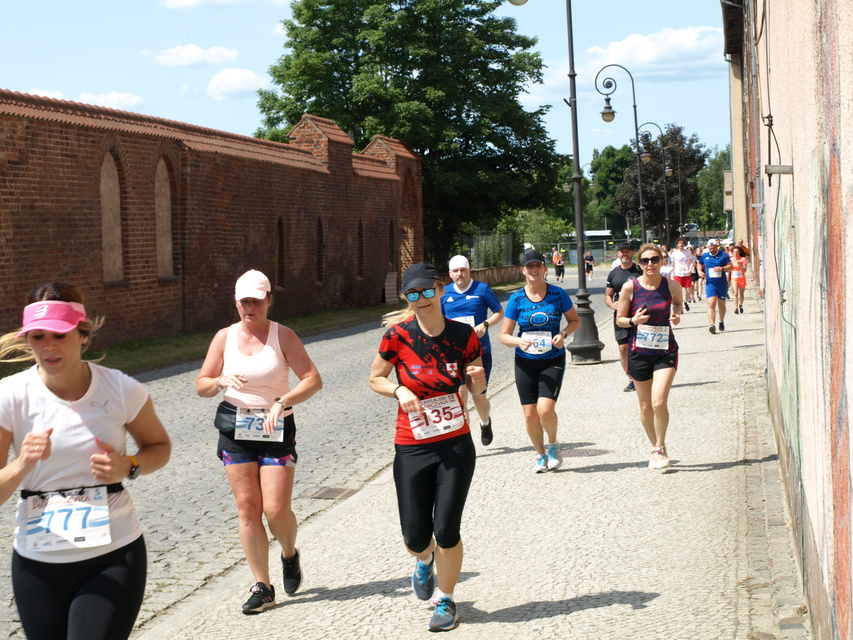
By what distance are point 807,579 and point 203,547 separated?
3.68 meters

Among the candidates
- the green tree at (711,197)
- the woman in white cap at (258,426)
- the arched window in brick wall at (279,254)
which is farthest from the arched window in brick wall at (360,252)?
the green tree at (711,197)

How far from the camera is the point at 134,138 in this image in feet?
75.7

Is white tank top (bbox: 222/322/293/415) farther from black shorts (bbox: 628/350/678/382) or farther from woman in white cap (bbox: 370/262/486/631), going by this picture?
black shorts (bbox: 628/350/678/382)

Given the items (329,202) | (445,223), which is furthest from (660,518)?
(445,223)

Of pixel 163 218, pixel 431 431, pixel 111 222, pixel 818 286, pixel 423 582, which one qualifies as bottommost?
pixel 423 582

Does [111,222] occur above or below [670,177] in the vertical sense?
below

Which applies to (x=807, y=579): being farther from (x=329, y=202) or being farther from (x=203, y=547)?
(x=329, y=202)

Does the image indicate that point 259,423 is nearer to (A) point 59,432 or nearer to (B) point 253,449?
(B) point 253,449

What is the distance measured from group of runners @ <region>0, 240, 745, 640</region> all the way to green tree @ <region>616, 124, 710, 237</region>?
60.9m

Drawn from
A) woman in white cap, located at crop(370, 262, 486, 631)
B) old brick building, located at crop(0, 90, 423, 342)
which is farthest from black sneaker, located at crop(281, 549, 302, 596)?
old brick building, located at crop(0, 90, 423, 342)

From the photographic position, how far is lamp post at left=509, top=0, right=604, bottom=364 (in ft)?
58.6

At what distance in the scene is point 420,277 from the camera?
5.49 metres

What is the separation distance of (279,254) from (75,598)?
27766mm

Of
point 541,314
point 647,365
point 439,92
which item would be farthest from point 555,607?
point 439,92
